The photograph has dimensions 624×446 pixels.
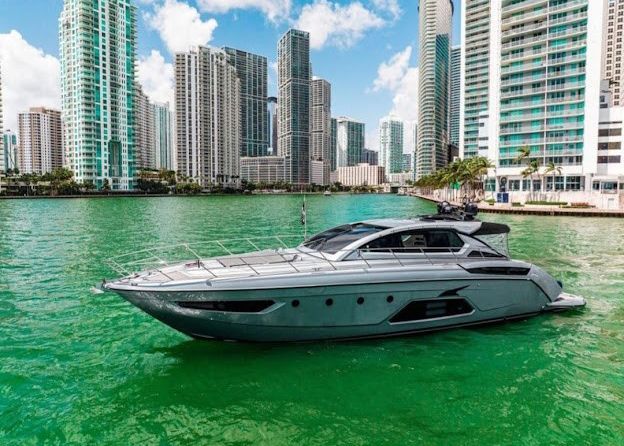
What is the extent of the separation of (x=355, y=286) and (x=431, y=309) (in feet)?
6.49

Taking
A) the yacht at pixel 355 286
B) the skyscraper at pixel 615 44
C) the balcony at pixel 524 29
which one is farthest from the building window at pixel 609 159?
the skyscraper at pixel 615 44

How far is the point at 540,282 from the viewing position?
33.4 ft

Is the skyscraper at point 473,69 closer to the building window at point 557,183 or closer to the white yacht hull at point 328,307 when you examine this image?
the building window at point 557,183

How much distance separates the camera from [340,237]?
31.4 feet

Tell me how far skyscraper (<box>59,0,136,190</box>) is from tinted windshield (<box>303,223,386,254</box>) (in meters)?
158

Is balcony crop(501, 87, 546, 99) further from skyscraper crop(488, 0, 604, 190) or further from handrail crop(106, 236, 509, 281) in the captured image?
handrail crop(106, 236, 509, 281)

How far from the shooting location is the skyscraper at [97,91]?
148125 mm

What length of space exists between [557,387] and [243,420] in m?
5.25

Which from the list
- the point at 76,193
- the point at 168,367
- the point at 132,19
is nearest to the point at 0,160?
the point at 76,193

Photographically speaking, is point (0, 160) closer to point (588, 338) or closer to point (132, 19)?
point (132, 19)

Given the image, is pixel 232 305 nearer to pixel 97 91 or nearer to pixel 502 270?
pixel 502 270

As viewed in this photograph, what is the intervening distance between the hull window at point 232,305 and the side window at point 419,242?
2485 mm

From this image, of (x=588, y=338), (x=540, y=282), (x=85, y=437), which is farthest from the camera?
(x=540, y=282)

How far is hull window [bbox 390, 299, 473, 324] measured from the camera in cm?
863
